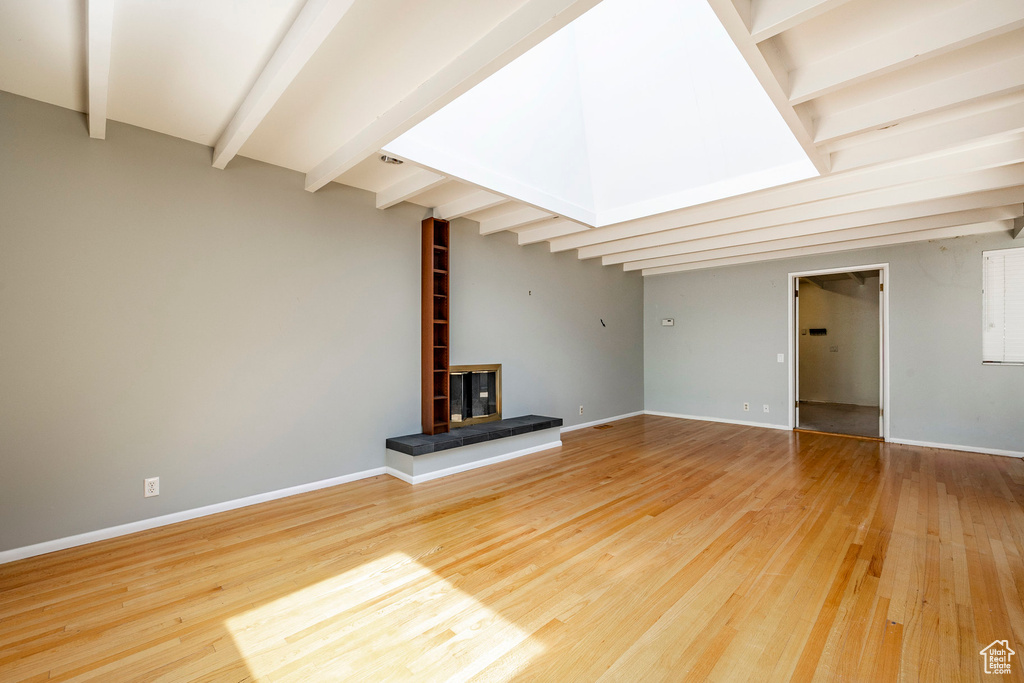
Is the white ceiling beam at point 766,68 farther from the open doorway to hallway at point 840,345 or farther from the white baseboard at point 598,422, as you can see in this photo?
the open doorway to hallway at point 840,345

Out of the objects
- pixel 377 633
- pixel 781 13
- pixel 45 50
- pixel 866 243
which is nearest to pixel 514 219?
pixel 781 13

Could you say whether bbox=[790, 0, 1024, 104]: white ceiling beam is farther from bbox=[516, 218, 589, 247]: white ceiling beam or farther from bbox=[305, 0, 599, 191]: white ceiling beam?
bbox=[516, 218, 589, 247]: white ceiling beam

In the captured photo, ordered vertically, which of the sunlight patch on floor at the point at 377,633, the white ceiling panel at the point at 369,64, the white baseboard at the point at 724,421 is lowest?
the sunlight patch on floor at the point at 377,633

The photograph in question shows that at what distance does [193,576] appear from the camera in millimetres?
2385

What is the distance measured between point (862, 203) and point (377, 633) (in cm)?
503

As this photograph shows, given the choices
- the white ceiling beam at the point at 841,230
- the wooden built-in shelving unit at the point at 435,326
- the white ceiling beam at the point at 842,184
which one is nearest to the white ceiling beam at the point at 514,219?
the wooden built-in shelving unit at the point at 435,326

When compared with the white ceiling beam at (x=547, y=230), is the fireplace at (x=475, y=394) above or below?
below

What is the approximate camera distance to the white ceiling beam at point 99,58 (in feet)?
5.89

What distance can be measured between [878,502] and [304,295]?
5.00 metres

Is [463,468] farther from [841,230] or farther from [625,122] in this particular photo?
[841,230]

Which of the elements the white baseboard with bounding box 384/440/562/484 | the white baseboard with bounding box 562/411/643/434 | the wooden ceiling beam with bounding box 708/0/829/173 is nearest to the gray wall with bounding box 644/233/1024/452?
the white baseboard with bounding box 562/411/643/434

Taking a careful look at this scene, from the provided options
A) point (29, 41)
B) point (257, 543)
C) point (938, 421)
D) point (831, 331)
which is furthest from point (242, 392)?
point (831, 331)

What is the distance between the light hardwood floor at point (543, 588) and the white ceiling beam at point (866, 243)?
114 inches

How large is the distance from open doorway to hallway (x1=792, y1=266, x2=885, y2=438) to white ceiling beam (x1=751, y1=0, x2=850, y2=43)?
7702 mm
